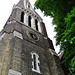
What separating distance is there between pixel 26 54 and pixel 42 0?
17.5 feet

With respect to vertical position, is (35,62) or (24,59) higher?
(35,62)

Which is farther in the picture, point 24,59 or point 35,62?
point 35,62

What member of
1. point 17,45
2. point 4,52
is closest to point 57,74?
point 17,45

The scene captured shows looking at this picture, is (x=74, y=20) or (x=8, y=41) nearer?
(x=74, y=20)

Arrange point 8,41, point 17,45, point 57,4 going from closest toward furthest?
1. point 57,4
2. point 17,45
3. point 8,41

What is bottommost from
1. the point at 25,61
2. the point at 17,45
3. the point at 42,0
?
the point at 25,61

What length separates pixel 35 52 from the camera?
11.5m

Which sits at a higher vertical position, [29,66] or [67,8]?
[67,8]

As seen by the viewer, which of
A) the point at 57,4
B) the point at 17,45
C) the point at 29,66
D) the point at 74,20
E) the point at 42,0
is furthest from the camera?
the point at 17,45

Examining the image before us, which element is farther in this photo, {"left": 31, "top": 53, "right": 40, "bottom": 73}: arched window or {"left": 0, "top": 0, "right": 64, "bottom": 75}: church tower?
→ {"left": 31, "top": 53, "right": 40, "bottom": 73}: arched window

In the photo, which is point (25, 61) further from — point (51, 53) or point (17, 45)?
point (51, 53)

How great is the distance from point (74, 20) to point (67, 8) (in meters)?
1.65

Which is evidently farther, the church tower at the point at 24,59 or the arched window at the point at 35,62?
A: the arched window at the point at 35,62

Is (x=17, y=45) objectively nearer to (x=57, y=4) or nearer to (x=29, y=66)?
(x=29, y=66)
